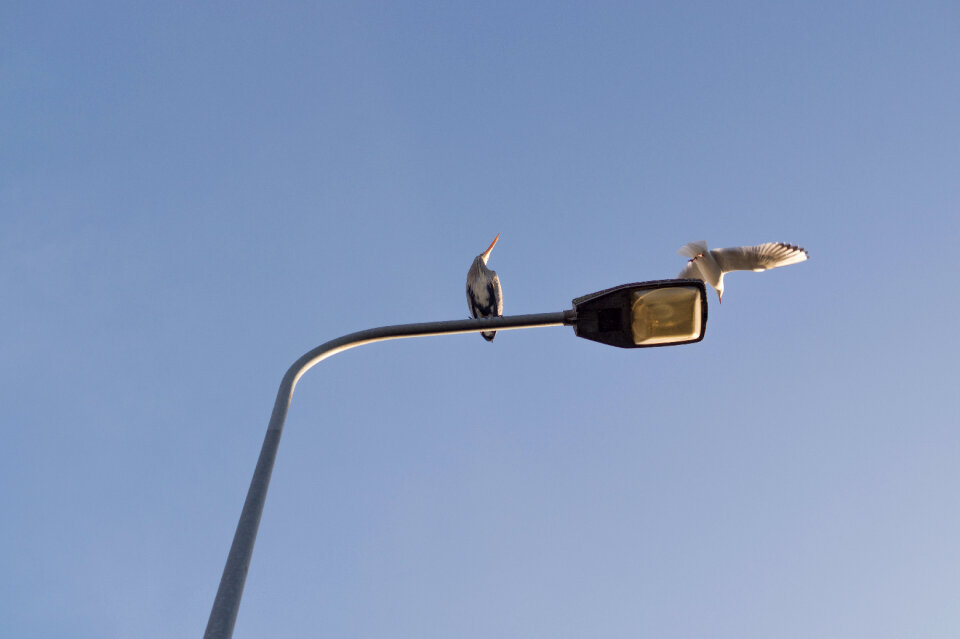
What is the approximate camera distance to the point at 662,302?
3.73 m

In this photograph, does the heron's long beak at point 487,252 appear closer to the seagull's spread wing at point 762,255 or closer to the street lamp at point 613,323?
the seagull's spread wing at point 762,255

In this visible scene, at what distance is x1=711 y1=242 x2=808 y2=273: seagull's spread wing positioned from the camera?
13.0 metres

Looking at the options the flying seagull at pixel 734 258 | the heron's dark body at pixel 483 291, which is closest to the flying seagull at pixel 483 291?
the heron's dark body at pixel 483 291

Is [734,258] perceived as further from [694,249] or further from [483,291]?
[483,291]

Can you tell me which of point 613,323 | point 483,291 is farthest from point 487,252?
point 613,323

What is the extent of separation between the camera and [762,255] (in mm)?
13188

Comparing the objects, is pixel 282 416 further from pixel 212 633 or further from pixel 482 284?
pixel 482 284

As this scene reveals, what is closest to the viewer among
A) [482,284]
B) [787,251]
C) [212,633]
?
[212,633]

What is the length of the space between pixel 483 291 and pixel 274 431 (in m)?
11.0

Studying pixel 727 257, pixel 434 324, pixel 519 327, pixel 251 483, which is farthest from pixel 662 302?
pixel 727 257

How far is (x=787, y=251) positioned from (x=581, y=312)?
10449 mm

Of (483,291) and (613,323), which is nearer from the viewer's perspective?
(613,323)

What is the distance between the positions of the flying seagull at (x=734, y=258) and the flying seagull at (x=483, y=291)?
3.53 metres

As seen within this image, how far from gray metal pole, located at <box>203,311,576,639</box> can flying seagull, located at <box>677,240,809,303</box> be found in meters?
10.0
